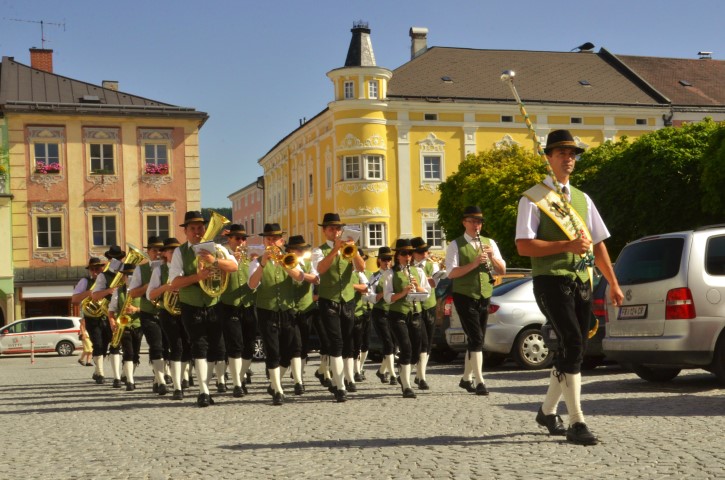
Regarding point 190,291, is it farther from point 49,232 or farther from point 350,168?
point 350,168

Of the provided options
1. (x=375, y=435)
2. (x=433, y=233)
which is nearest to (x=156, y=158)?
(x=433, y=233)

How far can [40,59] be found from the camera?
59.6 m

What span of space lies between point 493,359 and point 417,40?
61.4 metres

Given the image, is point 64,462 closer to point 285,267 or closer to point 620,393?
point 285,267

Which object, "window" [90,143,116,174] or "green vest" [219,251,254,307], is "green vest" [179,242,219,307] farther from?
"window" [90,143,116,174]

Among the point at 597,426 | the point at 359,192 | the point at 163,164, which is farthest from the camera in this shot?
the point at 359,192

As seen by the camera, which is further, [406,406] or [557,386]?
[406,406]

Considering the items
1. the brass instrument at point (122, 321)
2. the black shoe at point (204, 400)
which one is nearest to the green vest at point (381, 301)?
the black shoe at point (204, 400)

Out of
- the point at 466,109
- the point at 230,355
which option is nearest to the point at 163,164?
the point at 466,109

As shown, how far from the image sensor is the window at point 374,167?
68250 millimetres

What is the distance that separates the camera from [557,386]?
8805 mm

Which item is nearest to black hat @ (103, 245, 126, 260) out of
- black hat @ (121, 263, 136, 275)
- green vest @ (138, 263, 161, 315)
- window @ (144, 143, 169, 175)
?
black hat @ (121, 263, 136, 275)

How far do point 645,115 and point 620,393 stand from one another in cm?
6226

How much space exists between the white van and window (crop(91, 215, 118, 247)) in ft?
41.9
